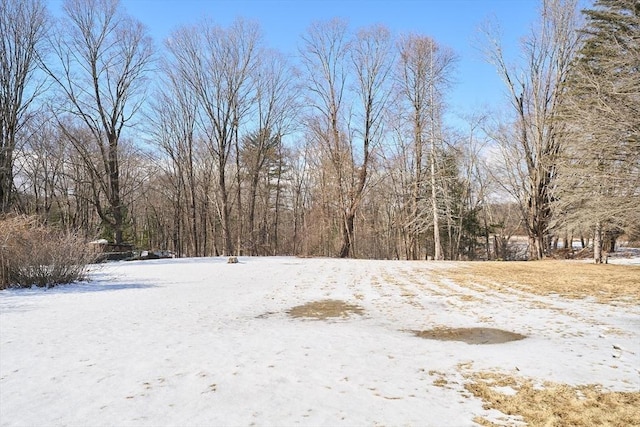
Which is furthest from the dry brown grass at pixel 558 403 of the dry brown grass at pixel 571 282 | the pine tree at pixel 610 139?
the pine tree at pixel 610 139

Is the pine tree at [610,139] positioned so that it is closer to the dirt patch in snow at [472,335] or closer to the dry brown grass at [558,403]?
the dirt patch in snow at [472,335]

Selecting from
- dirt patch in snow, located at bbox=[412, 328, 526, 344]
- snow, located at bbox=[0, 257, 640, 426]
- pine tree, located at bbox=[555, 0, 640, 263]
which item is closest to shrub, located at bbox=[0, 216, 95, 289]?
snow, located at bbox=[0, 257, 640, 426]

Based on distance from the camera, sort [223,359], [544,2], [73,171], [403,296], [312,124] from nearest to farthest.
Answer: [223,359], [403,296], [544,2], [312,124], [73,171]

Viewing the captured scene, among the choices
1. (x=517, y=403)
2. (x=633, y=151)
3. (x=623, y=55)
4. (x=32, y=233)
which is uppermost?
(x=623, y=55)

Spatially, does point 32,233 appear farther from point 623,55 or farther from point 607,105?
point 623,55

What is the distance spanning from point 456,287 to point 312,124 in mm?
16875

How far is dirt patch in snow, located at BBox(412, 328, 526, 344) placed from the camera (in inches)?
182

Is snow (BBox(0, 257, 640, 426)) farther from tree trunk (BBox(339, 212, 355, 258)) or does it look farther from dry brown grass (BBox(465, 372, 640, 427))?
tree trunk (BBox(339, 212, 355, 258))

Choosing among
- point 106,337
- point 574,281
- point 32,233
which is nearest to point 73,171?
point 32,233

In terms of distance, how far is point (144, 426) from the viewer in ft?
8.37

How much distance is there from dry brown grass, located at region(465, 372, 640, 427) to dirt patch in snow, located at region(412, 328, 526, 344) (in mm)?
1315

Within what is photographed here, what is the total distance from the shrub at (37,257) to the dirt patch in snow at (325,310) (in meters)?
6.21

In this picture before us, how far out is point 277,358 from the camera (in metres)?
3.93

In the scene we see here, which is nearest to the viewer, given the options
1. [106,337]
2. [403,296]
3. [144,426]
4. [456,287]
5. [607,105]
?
[144,426]
